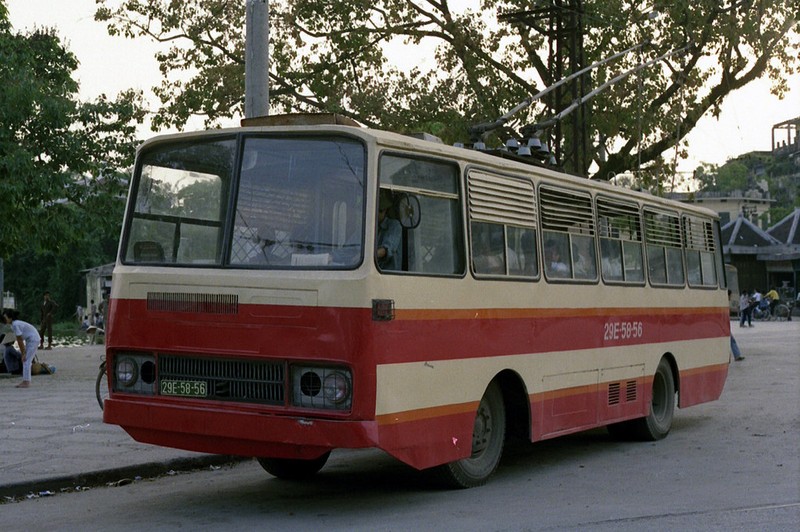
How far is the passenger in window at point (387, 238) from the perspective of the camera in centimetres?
868

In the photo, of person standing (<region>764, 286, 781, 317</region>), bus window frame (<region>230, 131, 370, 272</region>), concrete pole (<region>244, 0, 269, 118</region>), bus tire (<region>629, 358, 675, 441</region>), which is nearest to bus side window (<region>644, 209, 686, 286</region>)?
bus tire (<region>629, 358, 675, 441</region>)

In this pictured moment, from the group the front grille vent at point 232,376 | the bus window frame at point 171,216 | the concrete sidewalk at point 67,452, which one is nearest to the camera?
the front grille vent at point 232,376

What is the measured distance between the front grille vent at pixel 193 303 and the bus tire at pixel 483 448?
2202 mm

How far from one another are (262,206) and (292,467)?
2.87 metres

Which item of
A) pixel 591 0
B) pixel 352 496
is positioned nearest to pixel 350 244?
pixel 352 496

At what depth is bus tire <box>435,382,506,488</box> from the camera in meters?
9.70

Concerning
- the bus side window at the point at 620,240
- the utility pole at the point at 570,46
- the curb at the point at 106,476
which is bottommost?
the curb at the point at 106,476

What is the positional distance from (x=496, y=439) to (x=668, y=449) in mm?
3450

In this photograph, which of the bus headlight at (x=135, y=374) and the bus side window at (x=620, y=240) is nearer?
the bus headlight at (x=135, y=374)

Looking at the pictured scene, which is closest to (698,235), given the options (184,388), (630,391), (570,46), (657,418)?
(657,418)

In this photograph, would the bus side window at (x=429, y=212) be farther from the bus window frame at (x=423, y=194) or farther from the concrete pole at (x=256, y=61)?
the concrete pole at (x=256, y=61)

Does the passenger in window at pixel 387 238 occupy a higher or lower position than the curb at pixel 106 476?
higher

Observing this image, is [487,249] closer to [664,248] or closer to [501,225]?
[501,225]

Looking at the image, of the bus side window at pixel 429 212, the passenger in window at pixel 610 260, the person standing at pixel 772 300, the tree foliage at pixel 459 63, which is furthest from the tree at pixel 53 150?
the person standing at pixel 772 300
